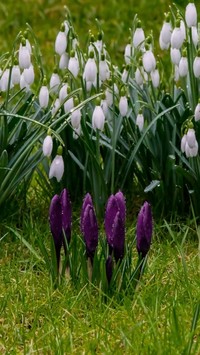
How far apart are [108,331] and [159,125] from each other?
146 cm

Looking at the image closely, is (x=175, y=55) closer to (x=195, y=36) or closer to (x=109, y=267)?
(x=195, y=36)

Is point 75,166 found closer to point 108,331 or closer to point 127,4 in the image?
point 108,331

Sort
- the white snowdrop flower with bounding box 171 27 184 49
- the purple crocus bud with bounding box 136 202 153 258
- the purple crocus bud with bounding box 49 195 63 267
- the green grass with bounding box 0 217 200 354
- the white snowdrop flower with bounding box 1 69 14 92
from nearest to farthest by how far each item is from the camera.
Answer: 1. the green grass with bounding box 0 217 200 354
2. the purple crocus bud with bounding box 136 202 153 258
3. the purple crocus bud with bounding box 49 195 63 267
4. the white snowdrop flower with bounding box 171 27 184 49
5. the white snowdrop flower with bounding box 1 69 14 92

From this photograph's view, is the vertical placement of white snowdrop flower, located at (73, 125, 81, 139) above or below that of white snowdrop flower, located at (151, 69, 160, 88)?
below

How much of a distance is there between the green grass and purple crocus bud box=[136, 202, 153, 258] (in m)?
0.18

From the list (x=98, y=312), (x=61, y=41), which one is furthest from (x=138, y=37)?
(x=98, y=312)

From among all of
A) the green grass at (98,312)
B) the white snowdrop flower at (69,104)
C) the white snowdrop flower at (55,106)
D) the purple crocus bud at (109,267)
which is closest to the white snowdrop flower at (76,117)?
the white snowdrop flower at (69,104)

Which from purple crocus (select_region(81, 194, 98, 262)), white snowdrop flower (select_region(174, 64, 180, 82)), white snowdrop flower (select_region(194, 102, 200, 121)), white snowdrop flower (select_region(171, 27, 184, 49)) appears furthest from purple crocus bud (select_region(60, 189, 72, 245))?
white snowdrop flower (select_region(174, 64, 180, 82))

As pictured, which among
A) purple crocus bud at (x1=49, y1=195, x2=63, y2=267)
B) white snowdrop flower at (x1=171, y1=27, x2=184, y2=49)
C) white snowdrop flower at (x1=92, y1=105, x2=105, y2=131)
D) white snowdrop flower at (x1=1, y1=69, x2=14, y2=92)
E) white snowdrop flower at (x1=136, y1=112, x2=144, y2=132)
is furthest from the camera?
white snowdrop flower at (x1=1, y1=69, x2=14, y2=92)

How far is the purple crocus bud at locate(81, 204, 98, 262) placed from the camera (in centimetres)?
375

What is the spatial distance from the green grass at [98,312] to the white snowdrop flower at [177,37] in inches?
36.0

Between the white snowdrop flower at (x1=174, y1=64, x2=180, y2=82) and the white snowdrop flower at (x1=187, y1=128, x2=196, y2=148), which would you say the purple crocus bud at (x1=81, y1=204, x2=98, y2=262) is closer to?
the white snowdrop flower at (x1=187, y1=128, x2=196, y2=148)

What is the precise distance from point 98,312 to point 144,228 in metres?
0.38

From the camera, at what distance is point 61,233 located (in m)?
3.90
